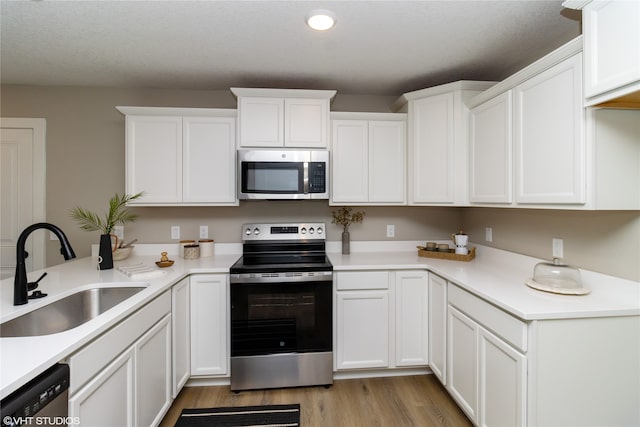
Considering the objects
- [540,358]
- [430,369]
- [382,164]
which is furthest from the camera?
[382,164]

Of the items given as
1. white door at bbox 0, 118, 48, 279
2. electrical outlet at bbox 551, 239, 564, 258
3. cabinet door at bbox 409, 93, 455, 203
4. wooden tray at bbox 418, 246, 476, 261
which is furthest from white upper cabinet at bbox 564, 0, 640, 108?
white door at bbox 0, 118, 48, 279

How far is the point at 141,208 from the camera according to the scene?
105 inches

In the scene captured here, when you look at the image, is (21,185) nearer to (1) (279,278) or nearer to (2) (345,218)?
Result: (1) (279,278)

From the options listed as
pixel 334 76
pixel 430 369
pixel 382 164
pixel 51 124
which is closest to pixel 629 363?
pixel 430 369

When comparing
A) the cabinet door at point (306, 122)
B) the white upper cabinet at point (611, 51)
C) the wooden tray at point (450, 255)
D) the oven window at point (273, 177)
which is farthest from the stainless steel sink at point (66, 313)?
the white upper cabinet at point (611, 51)

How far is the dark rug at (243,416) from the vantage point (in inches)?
71.2

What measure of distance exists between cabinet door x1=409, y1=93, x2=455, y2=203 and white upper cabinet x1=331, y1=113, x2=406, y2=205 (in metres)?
0.12

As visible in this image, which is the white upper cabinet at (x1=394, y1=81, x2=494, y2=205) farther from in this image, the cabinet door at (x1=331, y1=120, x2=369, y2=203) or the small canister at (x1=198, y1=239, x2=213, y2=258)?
the small canister at (x1=198, y1=239, x2=213, y2=258)

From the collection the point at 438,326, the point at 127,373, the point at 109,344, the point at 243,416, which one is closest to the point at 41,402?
the point at 109,344

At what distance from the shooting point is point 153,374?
1.64m

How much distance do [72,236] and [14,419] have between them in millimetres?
2367

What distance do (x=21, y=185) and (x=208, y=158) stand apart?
176cm

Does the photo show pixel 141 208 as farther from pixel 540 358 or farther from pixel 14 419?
pixel 540 358

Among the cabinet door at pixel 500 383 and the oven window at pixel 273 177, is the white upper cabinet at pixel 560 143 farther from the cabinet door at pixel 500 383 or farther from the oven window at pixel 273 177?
the oven window at pixel 273 177
